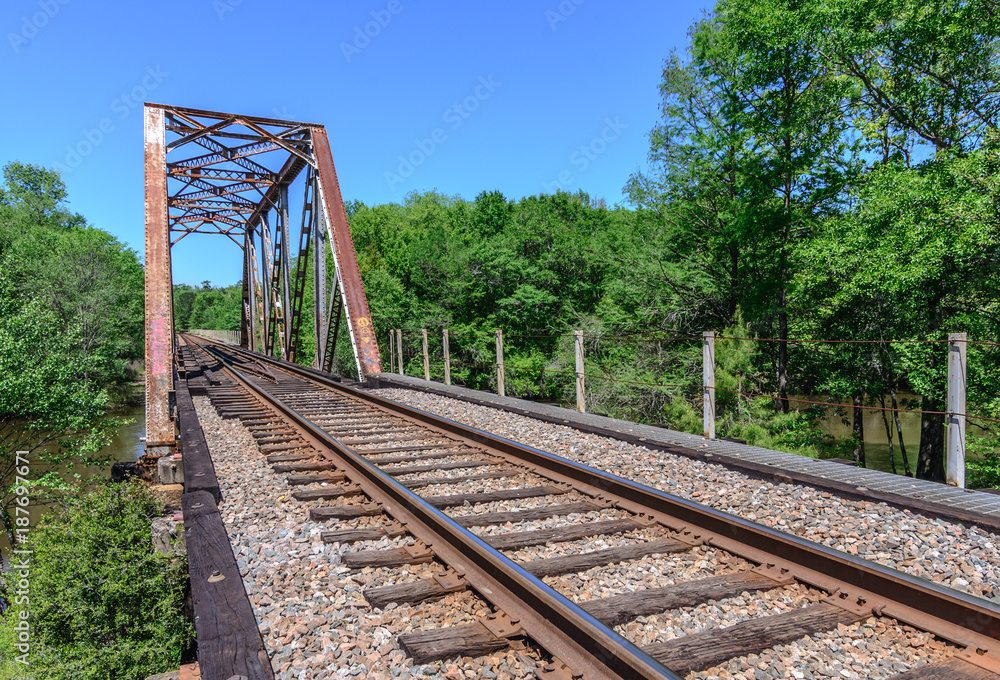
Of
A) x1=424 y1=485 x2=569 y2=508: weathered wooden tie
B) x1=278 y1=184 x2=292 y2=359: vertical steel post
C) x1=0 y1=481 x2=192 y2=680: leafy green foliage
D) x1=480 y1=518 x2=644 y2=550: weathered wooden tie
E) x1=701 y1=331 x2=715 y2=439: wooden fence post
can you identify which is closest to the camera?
x1=480 y1=518 x2=644 y2=550: weathered wooden tie

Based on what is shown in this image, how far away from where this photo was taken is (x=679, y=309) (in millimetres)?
17875

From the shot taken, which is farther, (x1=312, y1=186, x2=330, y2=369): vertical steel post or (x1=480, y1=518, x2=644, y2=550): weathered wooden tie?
(x1=312, y1=186, x2=330, y2=369): vertical steel post

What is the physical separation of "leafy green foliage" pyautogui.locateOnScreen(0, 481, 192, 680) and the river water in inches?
412

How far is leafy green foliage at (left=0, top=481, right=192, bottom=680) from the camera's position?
16.8 feet

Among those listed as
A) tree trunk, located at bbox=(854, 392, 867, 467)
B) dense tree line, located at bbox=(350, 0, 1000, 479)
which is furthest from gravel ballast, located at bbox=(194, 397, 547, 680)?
tree trunk, located at bbox=(854, 392, 867, 467)

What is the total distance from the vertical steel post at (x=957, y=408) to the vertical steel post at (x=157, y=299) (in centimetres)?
807

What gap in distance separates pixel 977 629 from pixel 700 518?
4.55ft

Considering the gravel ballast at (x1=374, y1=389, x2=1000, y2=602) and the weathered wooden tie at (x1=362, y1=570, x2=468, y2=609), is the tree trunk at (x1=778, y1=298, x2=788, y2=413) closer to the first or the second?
the gravel ballast at (x1=374, y1=389, x2=1000, y2=602)

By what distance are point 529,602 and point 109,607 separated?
15.9ft

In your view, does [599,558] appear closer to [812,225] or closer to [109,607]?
[109,607]

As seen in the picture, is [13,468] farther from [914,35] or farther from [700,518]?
[914,35]

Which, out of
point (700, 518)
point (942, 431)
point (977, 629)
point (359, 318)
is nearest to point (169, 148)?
point (359, 318)

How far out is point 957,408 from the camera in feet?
14.7

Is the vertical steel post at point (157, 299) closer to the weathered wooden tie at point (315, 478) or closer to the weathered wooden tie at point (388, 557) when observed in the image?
the weathered wooden tie at point (315, 478)
